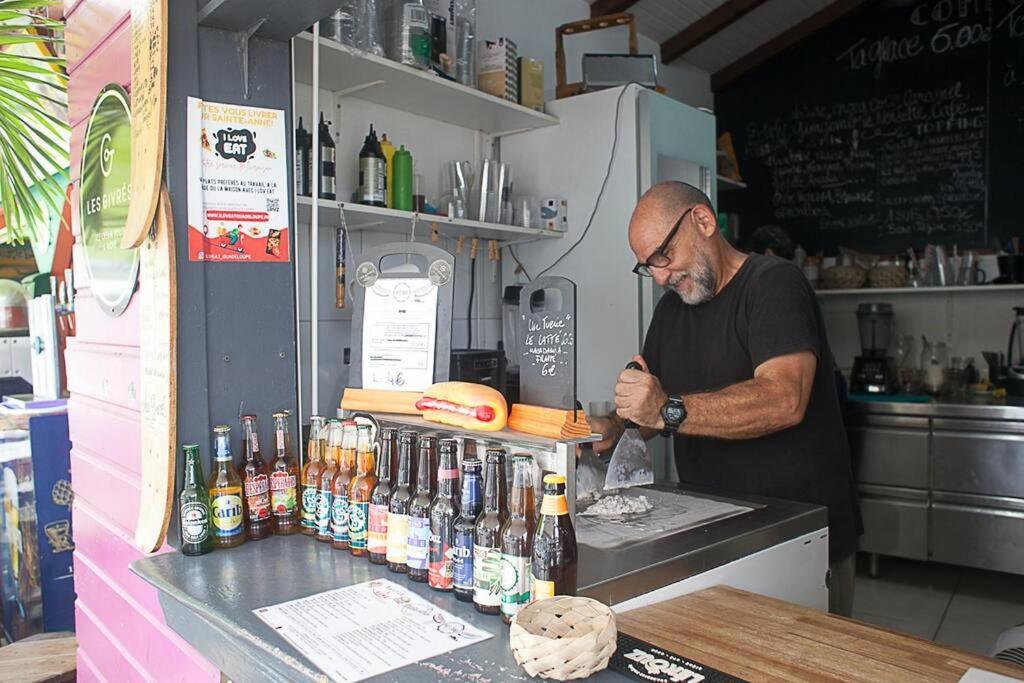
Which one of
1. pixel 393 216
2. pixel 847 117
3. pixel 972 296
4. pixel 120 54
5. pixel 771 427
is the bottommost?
pixel 771 427

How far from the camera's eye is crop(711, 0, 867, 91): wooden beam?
489cm

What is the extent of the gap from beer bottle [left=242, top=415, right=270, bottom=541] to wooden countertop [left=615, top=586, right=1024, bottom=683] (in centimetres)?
84

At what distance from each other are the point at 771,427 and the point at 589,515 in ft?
1.78

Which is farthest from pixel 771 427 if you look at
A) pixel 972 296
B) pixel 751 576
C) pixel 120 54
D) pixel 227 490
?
pixel 972 296

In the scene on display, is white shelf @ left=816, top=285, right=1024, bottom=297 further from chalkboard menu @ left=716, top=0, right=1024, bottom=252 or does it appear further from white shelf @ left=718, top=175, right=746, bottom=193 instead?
white shelf @ left=718, top=175, right=746, bottom=193

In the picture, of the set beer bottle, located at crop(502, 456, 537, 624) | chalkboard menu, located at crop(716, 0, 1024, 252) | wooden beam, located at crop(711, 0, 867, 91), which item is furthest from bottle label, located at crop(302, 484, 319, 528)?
wooden beam, located at crop(711, 0, 867, 91)

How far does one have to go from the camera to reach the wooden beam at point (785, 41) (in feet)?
16.0

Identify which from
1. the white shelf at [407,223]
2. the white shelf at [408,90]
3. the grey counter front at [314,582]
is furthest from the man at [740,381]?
the white shelf at [408,90]

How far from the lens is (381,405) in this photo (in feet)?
5.81

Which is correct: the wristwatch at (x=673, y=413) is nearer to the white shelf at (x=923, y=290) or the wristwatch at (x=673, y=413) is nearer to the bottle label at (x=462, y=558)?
the bottle label at (x=462, y=558)

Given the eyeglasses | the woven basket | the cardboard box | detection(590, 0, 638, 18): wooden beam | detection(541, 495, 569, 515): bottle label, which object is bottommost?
the woven basket

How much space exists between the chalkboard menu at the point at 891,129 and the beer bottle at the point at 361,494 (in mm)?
4314

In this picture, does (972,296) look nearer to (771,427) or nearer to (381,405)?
(771,427)

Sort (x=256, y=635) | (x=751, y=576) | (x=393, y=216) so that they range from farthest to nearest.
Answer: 1. (x=393, y=216)
2. (x=751, y=576)
3. (x=256, y=635)
